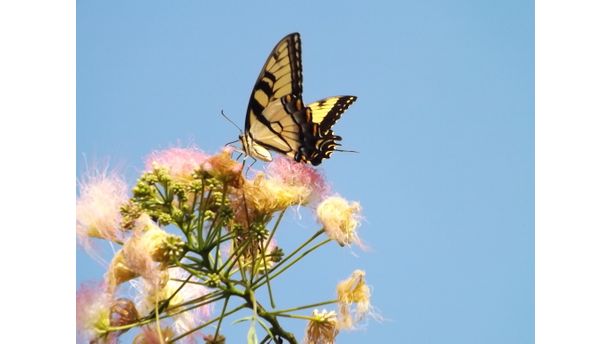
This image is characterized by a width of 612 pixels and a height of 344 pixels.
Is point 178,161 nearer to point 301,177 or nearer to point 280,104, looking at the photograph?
point 301,177

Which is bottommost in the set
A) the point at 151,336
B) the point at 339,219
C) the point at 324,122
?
the point at 151,336

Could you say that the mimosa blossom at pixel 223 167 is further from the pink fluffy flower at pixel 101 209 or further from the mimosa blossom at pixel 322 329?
the mimosa blossom at pixel 322 329

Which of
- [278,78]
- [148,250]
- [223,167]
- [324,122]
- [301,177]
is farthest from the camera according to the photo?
[324,122]

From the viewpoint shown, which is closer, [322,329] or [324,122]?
[322,329]

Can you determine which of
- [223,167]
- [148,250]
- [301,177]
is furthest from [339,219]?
[148,250]
